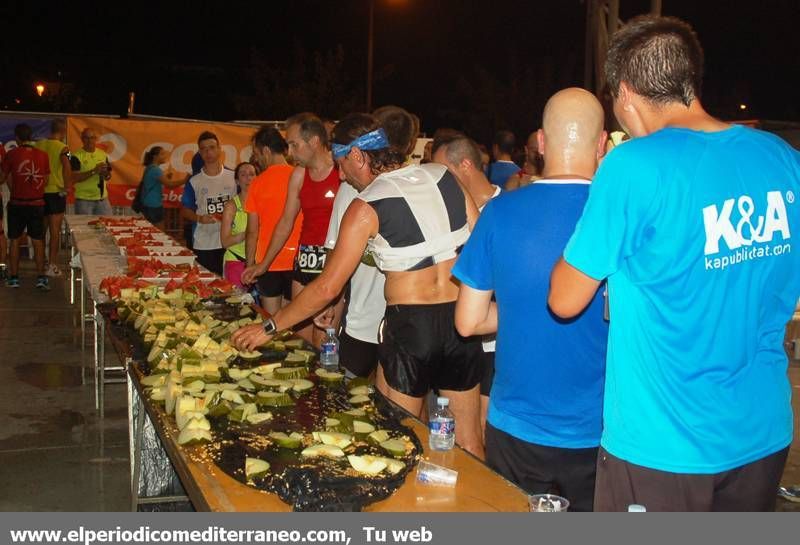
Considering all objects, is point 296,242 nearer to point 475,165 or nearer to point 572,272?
point 475,165

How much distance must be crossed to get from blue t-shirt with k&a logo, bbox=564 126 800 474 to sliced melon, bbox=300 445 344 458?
0.85 m

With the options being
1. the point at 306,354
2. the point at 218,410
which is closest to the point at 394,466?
the point at 218,410

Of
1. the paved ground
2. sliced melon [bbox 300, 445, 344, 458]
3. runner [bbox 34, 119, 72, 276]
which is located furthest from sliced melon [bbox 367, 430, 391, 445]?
runner [bbox 34, 119, 72, 276]

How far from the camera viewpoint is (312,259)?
6.04m

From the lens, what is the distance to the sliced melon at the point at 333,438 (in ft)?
8.89

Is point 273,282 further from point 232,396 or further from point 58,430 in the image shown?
point 232,396

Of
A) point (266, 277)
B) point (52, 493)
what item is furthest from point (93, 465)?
point (266, 277)

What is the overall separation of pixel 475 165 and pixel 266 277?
197cm

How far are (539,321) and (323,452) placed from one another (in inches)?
30.5

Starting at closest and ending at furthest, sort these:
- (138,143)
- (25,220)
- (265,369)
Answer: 1. (265,369)
2. (25,220)
3. (138,143)

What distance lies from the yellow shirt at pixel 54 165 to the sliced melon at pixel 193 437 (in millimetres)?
10109

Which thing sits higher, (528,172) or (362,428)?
(528,172)

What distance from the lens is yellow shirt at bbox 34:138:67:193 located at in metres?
12.1

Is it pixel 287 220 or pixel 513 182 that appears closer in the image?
pixel 287 220
